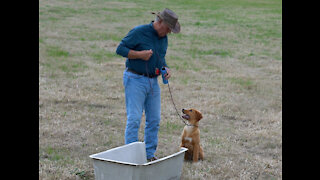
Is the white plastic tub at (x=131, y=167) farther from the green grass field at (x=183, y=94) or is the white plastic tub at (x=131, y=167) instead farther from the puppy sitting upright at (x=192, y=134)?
the puppy sitting upright at (x=192, y=134)

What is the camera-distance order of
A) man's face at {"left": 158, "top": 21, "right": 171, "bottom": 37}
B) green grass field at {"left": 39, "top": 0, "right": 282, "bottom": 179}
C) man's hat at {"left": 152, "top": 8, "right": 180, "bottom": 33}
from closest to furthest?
man's hat at {"left": 152, "top": 8, "right": 180, "bottom": 33}, man's face at {"left": 158, "top": 21, "right": 171, "bottom": 37}, green grass field at {"left": 39, "top": 0, "right": 282, "bottom": 179}

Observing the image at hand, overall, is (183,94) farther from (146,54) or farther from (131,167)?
(131,167)

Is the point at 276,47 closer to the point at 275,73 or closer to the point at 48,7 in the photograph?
the point at 275,73

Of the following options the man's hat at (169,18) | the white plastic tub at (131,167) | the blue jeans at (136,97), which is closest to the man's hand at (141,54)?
the blue jeans at (136,97)

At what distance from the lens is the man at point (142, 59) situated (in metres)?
5.14

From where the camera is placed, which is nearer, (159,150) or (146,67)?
(146,67)

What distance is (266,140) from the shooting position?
7.12 metres

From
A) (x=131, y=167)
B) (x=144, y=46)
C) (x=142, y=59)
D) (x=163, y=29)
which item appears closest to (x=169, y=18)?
(x=163, y=29)

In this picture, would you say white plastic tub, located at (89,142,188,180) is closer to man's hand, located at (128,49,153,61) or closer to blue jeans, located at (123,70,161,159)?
blue jeans, located at (123,70,161,159)

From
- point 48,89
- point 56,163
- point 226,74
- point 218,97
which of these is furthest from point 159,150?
point 226,74

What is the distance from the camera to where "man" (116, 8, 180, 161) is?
5.14 meters

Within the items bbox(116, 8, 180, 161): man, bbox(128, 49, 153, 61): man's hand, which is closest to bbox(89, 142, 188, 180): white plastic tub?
bbox(116, 8, 180, 161): man
